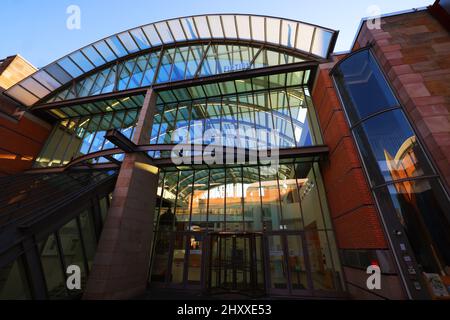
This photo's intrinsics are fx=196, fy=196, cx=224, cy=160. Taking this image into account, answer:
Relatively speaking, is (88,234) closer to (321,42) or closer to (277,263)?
(277,263)

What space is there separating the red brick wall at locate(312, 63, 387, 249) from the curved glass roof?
11.2 ft

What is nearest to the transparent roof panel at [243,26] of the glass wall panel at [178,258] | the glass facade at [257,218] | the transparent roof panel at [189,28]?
the transparent roof panel at [189,28]

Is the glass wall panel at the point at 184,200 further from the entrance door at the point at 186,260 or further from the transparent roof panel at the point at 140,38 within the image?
the transparent roof panel at the point at 140,38

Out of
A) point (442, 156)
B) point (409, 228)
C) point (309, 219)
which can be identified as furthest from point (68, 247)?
point (442, 156)

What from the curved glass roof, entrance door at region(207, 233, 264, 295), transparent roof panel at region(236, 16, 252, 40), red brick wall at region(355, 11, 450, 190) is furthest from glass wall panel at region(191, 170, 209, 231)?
transparent roof panel at region(236, 16, 252, 40)

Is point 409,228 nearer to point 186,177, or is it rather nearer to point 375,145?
point 375,145

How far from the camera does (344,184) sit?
8148mm

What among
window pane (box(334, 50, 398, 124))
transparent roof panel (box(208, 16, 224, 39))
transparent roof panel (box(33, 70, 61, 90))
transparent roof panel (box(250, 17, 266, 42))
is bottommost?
window pane (box(334, 50, 398, 124))

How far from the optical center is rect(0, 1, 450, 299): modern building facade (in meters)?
6.34

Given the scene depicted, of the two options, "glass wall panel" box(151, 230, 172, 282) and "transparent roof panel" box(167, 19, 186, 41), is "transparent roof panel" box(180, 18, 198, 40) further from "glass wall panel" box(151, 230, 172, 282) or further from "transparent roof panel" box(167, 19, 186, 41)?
"glass wall panel" box(151, 230, 172, 282)

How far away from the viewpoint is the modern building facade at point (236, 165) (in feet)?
20.8

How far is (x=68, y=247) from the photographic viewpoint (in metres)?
7.80

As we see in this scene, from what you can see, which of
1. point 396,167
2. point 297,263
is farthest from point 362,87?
point 297,263

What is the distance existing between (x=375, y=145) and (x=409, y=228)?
9.71 feet
